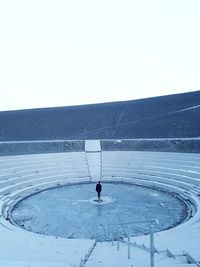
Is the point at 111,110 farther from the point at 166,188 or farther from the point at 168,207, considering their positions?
the point at 168,207

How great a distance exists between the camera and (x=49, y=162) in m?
17.5

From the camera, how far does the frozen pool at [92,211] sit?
30.1ft

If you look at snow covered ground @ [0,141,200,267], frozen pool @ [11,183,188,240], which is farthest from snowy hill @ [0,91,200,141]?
frozen pool @ [11,183,188,240]

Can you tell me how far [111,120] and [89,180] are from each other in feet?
59.3

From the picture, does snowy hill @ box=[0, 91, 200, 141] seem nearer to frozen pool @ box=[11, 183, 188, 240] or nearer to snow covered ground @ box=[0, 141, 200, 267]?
snow covered ground @ box=[0, 141, 200, 267]

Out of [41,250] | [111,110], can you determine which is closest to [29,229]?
[41,250]

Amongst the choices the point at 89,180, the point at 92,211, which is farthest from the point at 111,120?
the point at 92,211

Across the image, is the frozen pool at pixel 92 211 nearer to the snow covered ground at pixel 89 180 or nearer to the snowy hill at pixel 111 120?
the snow covered ground at pixel 89 180

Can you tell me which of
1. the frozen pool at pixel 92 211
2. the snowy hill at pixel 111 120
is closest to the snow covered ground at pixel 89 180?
the frozen pool at pixel 92 211

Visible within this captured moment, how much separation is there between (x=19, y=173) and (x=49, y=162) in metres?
2.73

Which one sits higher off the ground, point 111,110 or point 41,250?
point 111,110

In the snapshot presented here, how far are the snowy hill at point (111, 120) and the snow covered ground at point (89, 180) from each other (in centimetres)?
1010

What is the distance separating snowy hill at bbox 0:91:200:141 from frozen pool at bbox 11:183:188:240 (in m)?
14.5

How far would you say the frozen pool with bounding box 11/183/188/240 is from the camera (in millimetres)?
9188
